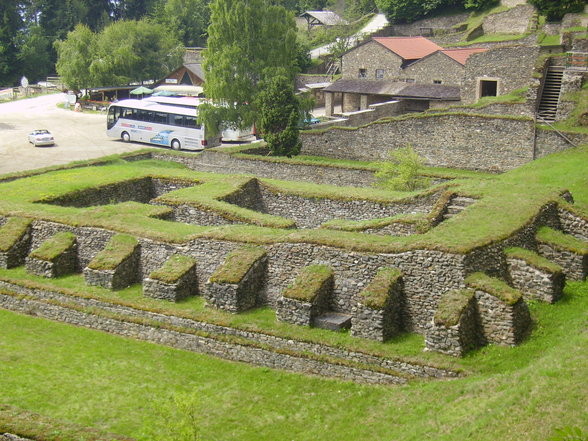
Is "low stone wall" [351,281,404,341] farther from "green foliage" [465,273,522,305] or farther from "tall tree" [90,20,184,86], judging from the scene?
"tall tree" [90,20,184,86]

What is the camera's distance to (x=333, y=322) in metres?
19.0

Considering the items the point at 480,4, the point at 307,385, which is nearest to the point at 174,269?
the point at 307,385

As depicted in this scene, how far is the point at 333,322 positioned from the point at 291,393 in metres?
2.30

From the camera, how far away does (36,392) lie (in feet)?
56.8

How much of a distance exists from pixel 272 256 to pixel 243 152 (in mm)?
19560

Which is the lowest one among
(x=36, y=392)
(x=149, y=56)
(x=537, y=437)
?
(x=36, y=392)

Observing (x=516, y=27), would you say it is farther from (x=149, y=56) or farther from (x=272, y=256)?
(x=272, y=256)

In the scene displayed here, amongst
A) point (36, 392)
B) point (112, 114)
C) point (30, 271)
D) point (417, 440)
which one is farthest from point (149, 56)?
point (417, 440)

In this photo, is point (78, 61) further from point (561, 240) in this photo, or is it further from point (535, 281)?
point (535, 281)

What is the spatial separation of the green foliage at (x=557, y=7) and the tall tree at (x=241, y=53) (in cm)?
1916

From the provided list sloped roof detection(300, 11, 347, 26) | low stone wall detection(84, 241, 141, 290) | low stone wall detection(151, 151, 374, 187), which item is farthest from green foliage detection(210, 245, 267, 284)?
sloped roof detection(300, 11, 347, 26)

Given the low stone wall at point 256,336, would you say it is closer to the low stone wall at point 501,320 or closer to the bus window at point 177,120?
the low stone wall at point 501,320

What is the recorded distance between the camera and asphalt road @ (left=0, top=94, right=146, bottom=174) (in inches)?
1601

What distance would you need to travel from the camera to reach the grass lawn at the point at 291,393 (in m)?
13.6
